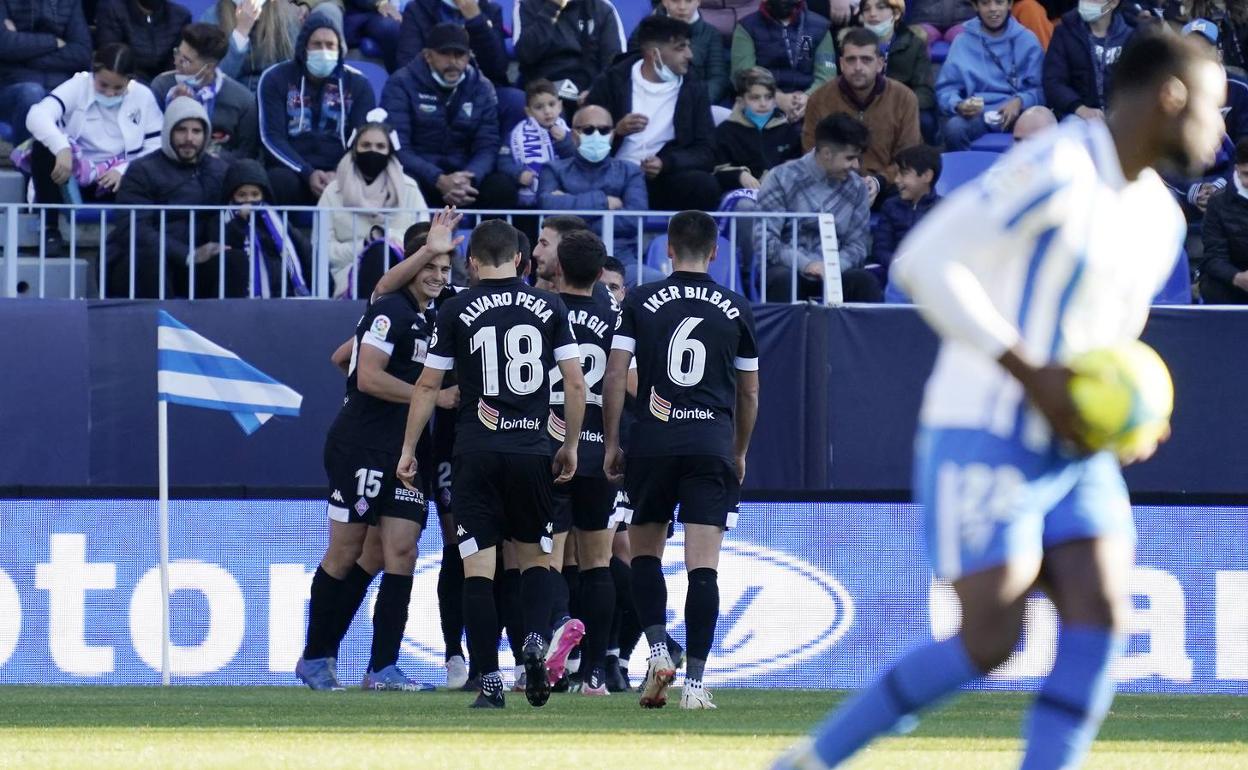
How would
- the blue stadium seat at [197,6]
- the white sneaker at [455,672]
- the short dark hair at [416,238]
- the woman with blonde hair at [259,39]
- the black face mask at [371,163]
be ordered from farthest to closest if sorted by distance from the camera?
the blue stadium seat at [197,6] → the woman with blonde hair at [259,39] → the black face mask at [371,163] → the white sneaker at [455,672] → the short dark hair at [416,238]

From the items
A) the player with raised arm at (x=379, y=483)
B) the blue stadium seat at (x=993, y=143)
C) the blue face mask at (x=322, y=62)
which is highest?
the blue face mask at (x=322, y=62)

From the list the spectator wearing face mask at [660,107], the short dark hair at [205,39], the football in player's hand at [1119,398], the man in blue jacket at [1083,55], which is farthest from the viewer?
the man in blue jacket at [1083,55]

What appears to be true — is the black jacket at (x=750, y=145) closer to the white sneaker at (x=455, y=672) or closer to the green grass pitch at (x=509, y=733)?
the white sneaker at (x=455, y=672)

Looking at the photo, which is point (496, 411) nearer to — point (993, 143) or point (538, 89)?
point (538, 89)

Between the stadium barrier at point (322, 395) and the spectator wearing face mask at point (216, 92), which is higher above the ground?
the spectator wearing face mask at point (216, 92)

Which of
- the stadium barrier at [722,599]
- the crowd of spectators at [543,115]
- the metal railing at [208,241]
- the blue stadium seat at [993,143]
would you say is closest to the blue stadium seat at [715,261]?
the metal railing at [208,241]

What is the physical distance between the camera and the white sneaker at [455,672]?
11445 mm

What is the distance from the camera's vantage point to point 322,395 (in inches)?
543

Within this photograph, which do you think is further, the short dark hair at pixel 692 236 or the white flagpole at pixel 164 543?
the white flagpole at pixel 164 543

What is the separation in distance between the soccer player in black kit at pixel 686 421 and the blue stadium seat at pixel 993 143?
290 inches

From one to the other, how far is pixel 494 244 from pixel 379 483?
71.1 inches

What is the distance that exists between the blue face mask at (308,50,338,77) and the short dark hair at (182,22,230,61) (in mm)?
727

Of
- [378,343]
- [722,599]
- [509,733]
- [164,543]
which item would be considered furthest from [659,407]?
[164,543]

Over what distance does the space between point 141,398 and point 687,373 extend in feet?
17.0
